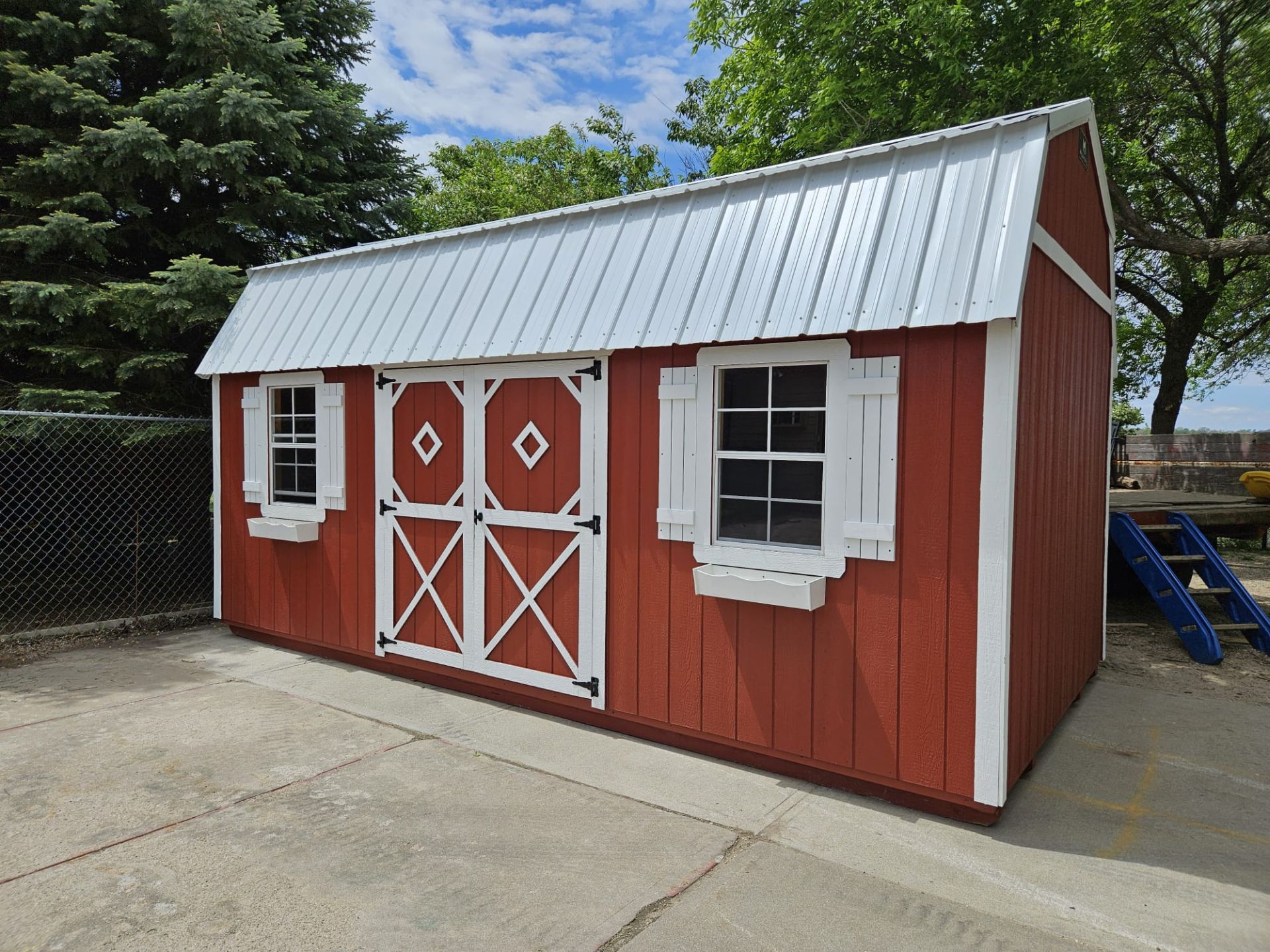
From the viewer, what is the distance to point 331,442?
554cm

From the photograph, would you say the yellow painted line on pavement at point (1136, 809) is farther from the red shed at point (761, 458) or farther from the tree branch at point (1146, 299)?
the tree branch at point (1146, 299)

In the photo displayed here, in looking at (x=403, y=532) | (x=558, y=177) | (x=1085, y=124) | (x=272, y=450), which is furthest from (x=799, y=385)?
(x=558, y=177)

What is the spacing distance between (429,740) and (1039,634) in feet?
10.3

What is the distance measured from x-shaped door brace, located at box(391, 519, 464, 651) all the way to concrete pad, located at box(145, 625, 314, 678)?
1.13 m

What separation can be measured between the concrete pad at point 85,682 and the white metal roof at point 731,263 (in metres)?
2.31

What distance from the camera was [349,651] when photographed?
5535mm

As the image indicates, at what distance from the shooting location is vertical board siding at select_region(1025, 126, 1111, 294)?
11.9 ft

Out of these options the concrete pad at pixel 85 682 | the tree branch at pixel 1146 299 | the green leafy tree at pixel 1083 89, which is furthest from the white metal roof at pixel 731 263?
the tree branch at pixel 1146 299

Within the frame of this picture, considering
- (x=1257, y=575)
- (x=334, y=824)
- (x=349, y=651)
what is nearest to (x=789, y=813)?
(x=334, y=824)

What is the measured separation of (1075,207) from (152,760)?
18.3 feet

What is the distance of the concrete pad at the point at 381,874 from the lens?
2.45 meters

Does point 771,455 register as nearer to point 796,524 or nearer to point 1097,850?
point 796,524

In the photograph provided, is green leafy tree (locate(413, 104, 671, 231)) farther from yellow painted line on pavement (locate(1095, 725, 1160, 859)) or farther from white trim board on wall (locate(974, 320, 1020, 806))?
yellow painted line on pavement (locate(1095, 725, 1160, 859))

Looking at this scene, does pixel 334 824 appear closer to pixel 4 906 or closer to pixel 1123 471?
pixel 4 906
